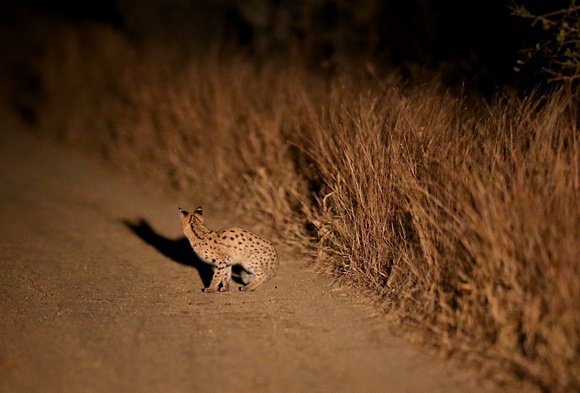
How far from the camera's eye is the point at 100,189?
10.3 meters

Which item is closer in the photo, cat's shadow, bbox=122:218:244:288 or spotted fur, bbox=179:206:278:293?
spotted fur, bbox=179:206:278:293

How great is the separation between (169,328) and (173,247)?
2.70m

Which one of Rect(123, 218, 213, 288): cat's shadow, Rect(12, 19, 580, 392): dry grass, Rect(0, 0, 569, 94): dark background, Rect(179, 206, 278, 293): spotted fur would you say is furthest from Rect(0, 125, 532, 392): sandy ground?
Rect(0, 0, 569, 94): dark background

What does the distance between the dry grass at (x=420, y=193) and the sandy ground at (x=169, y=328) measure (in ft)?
1.17

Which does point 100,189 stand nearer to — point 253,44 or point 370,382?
point 253,44

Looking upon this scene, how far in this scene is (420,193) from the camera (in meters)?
5.18

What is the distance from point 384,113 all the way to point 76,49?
10982 millimetres

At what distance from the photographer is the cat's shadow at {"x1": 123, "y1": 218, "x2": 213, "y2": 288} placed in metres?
6.70

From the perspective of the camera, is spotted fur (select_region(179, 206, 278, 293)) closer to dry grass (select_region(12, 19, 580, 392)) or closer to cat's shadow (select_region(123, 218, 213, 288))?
cat's shadow (select_region(123, 218, 213, 288))

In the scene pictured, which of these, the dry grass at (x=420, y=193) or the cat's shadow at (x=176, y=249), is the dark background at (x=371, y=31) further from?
the cat's shadow at (x=176, y=249)

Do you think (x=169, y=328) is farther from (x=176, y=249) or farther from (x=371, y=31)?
(x=371, y=31)

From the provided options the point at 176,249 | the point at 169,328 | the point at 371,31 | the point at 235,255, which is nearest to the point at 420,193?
the point at 235,255

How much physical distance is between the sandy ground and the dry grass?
0.36m

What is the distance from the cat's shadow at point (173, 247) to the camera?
22.0 feet
